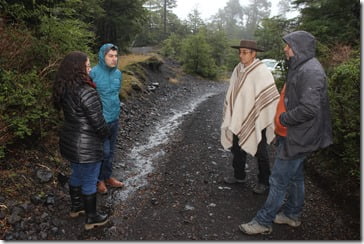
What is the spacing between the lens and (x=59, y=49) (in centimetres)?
656

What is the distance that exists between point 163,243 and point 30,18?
Answer: 5.74 metres

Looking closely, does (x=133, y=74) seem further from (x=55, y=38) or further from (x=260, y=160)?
(x=260, y=160)

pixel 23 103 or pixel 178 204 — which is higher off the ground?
pixel 23 103

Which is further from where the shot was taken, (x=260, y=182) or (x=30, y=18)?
(x=30, y=18)

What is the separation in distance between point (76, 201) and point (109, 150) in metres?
0.96

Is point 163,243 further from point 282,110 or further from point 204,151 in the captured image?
point 204,151

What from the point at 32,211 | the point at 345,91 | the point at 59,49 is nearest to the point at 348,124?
the point at 345,91

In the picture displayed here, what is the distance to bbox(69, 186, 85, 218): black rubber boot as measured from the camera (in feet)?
13.8

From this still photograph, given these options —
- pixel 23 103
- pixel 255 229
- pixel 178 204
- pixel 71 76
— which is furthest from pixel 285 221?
pixel 23 103

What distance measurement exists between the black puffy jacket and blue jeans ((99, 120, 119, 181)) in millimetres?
920

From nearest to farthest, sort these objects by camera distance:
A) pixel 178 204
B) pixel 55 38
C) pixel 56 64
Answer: pixel 178 204 → pixel 56 64 → pixel 55 38

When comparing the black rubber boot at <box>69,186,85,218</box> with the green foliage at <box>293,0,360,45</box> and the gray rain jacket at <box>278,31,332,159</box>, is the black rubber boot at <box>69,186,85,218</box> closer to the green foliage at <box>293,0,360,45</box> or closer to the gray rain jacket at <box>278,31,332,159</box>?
the gray rain jacket at <box>278,31,332,159</box>

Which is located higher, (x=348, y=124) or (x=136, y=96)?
(x=348, y=124)

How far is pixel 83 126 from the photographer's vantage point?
368 centimetres
